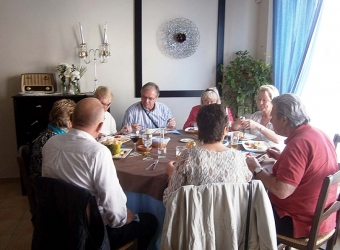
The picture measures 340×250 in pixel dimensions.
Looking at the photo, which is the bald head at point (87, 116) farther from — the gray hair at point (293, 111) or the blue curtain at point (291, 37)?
the blue curtain at point (291, 37)

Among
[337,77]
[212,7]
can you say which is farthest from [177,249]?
[212,7]

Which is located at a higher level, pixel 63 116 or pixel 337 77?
pixel 337 77

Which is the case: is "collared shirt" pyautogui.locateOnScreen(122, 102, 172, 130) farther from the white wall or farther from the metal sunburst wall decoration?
the metal sunburst wall decoration

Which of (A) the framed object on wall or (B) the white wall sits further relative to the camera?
(A) the framed object on wall

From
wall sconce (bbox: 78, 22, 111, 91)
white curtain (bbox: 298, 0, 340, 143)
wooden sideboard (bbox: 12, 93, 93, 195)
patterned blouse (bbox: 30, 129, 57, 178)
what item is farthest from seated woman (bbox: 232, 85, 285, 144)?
wooden sideboard (bbox: 12, 93, 93, 195)

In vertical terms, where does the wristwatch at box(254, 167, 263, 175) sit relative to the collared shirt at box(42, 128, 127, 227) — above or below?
below

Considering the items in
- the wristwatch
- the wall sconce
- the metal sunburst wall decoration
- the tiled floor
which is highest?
the metal sunburst wall decoration

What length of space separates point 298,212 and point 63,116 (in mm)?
1546

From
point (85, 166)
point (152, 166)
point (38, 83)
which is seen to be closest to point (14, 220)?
point (38, 83)

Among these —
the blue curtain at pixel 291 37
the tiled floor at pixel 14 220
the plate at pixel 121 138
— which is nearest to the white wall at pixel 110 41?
the tiled floor at pixel 14 220

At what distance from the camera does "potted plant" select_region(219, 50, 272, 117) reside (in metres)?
3.69

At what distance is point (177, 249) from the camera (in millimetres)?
1421

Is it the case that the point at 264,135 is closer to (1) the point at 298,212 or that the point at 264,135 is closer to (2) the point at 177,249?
(1) the point at 298,212

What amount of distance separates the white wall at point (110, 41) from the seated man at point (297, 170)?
236 centimetres
